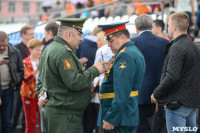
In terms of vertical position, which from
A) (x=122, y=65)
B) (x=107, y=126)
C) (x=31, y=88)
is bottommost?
(x=31, y=88)

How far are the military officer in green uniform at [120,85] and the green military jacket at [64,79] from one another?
247 mm

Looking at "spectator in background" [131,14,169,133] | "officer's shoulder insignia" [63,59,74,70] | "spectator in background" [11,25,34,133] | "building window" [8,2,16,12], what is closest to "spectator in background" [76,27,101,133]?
"spectator in background" [131,14,169,133]

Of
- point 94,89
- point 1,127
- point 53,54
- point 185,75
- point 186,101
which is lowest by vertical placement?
point 1,127

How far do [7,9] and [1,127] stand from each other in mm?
38633

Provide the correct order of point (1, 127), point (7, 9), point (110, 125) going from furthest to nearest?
point (7, 9)
point (1, 127)
point (110, 125)

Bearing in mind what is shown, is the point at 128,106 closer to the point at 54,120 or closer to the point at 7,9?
the point at 54,120

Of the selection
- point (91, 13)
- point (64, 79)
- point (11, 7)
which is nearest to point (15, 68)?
point (64, 79)

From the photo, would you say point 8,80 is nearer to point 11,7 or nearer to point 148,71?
point 148,71

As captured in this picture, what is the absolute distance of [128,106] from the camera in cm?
340

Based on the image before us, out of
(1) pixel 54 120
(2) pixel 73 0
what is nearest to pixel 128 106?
(1) pixel 54 120

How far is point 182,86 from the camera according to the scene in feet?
11.9

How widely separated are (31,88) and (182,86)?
303 centimetres

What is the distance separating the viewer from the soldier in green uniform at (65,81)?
3379 mm

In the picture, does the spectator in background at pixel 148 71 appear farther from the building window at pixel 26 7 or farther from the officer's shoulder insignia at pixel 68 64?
the building window at pixel 26 7
